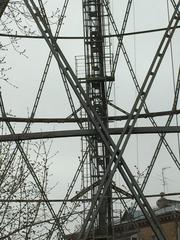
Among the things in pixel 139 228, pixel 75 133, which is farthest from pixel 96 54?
pixel 75 133

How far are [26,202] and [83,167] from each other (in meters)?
7.77

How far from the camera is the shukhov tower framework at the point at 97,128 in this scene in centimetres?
964

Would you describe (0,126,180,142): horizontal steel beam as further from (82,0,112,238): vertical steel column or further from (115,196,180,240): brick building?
(82,0,112,238): vertical steel column

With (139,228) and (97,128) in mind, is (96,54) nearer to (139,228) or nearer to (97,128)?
(139,228)

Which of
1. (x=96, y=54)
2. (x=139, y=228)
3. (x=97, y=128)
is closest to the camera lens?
(x=97, y=128)

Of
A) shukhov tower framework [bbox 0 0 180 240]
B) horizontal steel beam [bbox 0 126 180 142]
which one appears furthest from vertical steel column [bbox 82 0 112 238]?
horizontal steel beam [bbox 0 126 180 142]

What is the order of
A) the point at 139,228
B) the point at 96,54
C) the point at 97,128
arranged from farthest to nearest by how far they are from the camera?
1. the point at 96,54
2. the point at 139,228
3. the point at 97,128

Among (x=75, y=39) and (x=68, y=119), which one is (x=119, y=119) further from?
(x=75, y=39)

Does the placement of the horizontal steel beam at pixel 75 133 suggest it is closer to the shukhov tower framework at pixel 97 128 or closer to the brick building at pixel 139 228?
the shukhov tower framework at pixel 97 128

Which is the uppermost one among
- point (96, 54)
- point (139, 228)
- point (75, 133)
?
point (96, 54)

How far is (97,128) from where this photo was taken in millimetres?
9867

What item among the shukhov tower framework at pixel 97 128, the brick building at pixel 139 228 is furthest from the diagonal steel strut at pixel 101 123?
the brick building at pixel 139 228

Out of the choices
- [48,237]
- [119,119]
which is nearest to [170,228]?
[119,119]

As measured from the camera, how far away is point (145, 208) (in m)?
9.78
